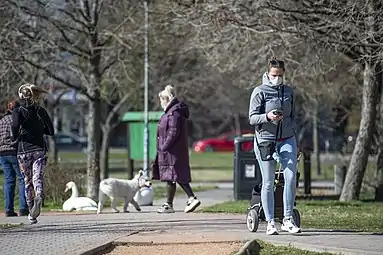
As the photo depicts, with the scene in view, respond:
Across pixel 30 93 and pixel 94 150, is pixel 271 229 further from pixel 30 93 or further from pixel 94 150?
pixel 94 150

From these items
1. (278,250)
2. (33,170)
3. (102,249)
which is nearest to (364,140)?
(33,170)

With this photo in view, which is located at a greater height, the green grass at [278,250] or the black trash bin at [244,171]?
the black trash bin at [244,171]

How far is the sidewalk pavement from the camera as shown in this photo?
31.1ft

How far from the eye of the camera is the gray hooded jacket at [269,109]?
1048 centimetres

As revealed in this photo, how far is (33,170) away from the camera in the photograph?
1209 cm

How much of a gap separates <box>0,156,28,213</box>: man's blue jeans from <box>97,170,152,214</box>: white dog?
4.57 ft

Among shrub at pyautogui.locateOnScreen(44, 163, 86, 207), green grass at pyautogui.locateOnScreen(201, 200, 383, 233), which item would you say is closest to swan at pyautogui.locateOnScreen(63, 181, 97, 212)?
green grass at pyautogui.locateOnScreen(201, 200, 383, 233)

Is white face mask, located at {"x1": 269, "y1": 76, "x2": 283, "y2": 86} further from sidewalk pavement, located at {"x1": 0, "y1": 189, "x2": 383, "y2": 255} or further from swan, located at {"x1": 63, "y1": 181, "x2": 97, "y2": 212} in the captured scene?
swan, located at {"x1": 63, "y1": 181, "x2": 97, "y2": 212}

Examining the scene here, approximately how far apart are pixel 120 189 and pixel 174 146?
1.22 m

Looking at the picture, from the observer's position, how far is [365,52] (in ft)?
55.7

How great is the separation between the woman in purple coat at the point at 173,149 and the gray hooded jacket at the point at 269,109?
12.1ft

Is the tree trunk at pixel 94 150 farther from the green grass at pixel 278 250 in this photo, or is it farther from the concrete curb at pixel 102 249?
the green grass at pixel 278 250

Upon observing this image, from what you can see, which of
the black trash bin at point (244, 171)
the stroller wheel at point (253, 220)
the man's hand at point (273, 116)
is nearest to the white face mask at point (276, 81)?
the man's hand at point (273, 116)

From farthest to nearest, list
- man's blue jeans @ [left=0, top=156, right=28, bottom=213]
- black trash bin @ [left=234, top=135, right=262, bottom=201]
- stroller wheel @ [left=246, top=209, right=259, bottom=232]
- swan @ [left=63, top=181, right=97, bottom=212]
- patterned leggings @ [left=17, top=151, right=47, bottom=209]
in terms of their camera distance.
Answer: black trash bin @ [left=234, top=135, right=262, bottom=201]
swan @ [left=63, top=181, right=97, bottom=212]
man's blue jeans @ [left=0, top=156, right=28, bottom=213]
patterned leggings @ [left=17, top=151, right=47, bottom=209]
stroller wheel @ [left=246, top=209, right=259, bottom=232]
